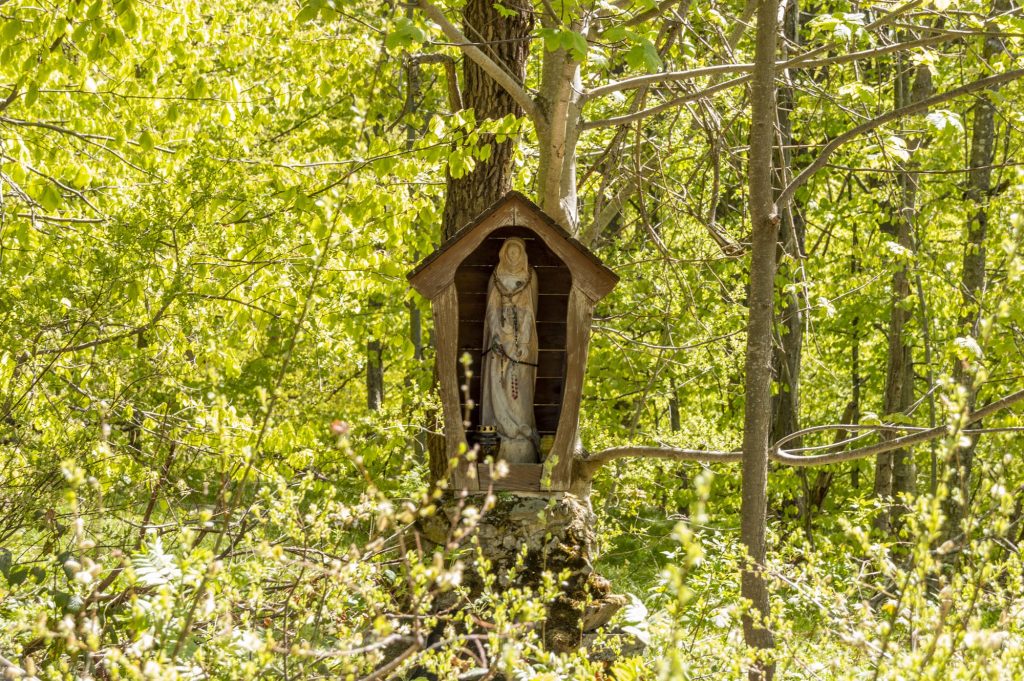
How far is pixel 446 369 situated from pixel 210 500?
10.9 m

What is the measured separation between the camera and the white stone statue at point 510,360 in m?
5.73

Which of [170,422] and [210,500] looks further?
[210,500]

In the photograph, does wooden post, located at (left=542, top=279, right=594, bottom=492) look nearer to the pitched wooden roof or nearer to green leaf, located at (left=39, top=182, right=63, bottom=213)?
the pitched wooden roof

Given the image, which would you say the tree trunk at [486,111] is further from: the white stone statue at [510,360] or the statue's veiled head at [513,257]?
the statue's veiled head at [513,257]

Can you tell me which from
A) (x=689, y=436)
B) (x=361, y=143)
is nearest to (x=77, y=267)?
(x=361, y=143)

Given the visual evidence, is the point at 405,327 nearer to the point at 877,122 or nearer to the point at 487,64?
the point at 487,64

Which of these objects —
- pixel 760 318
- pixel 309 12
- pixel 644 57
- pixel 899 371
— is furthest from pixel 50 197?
pixel 899 371

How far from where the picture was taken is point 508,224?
5305 millimetres

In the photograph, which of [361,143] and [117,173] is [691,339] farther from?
[361,143]

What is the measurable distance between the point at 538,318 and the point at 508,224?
3.05 ft

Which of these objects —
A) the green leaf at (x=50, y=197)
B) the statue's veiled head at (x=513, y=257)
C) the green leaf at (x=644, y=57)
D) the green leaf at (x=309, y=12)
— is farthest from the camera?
the green leaf at (x=50, y=197)

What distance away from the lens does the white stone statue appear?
5.73 metres

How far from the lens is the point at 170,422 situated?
6312 mm

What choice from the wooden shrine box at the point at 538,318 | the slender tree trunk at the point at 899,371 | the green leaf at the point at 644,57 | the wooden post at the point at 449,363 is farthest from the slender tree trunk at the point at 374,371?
the green leaf at the point at 644,57
